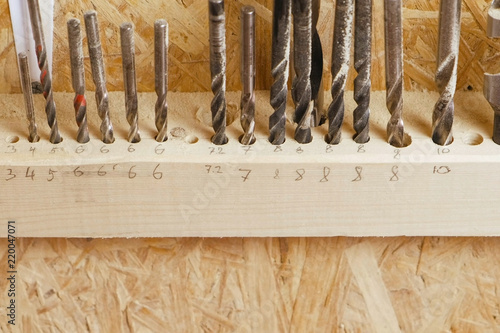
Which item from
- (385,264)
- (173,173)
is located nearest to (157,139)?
(173,173)

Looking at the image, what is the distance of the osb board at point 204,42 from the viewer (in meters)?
0.88

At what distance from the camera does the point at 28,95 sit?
2.71ft

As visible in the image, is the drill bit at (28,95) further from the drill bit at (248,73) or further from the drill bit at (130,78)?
the drill bit at (248,73)

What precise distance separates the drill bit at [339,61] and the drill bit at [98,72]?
29 centimetres

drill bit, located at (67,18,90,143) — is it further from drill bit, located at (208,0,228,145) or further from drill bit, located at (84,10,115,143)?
drill bit, located at (208,0,228,145)

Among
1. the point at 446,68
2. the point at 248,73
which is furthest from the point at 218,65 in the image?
the point at 446,68

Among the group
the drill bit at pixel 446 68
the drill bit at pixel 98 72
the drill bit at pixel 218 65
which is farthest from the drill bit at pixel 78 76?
the drill bit at pixel 446 68

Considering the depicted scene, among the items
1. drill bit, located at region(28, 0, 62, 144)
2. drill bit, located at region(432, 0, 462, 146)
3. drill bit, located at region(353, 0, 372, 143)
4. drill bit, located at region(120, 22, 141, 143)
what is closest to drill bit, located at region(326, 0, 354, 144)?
drill bit, located at region(353, 0, 372, 143)

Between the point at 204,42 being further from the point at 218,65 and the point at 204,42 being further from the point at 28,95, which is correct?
the point at 28,95

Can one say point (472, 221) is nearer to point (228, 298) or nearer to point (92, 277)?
point (228, 298)

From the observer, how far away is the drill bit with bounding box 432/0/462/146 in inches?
30.3

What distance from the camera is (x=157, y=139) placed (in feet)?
2.80

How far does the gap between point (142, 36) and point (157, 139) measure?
16 centimetres

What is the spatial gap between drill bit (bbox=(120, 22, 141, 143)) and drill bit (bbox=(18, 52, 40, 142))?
12 cm
